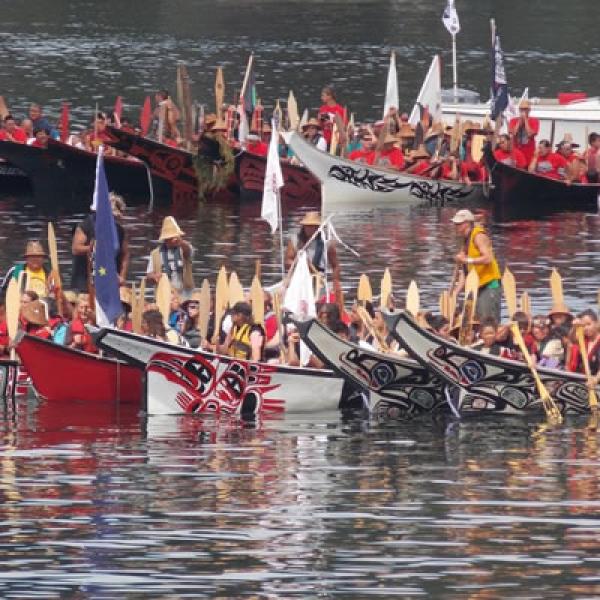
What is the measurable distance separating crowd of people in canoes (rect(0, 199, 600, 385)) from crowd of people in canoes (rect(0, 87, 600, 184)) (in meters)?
18.3

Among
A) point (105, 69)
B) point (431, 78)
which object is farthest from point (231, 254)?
point (105, 69)

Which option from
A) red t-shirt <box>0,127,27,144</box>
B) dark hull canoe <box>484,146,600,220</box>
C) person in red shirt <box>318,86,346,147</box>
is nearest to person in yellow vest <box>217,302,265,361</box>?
dark hull canoe <box>484,146,600,220</box>

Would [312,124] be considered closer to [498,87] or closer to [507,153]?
→ [498,87]

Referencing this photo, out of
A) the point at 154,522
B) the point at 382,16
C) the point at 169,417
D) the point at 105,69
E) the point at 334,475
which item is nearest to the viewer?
the point at 154,522

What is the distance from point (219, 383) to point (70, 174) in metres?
23.7

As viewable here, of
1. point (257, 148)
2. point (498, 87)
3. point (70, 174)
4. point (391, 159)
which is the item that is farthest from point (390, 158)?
point (70, 174)

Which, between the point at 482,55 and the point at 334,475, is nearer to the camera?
the point at 334,475

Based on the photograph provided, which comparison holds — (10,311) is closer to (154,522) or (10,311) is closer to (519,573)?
(154,522)

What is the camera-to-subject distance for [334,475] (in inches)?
1110

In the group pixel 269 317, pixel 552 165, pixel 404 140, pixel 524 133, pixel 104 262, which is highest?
pixel 104 262

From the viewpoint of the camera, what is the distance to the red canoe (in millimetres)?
31781

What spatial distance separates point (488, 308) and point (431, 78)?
978 inches

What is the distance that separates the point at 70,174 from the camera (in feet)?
180

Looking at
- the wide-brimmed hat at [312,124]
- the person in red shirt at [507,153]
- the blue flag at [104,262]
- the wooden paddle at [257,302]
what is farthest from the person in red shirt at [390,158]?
the blue flag at [104,262]
